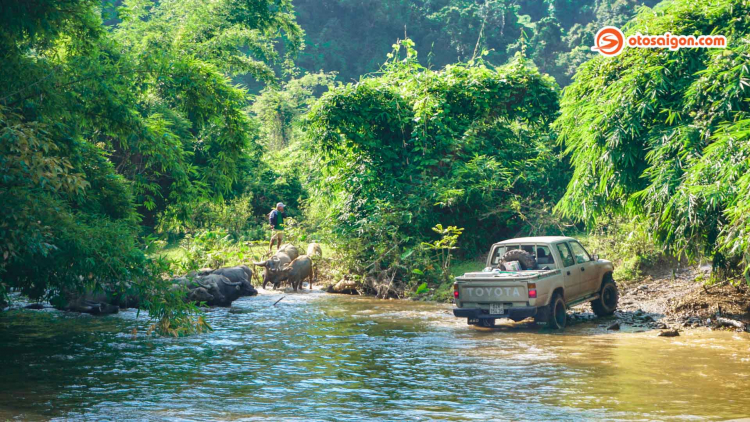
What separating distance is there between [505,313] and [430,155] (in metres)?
10.5

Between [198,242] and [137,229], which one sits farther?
[198,242]

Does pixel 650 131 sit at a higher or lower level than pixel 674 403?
higher

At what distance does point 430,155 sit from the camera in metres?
23.8

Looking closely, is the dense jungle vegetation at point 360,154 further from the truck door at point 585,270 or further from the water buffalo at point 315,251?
the truck door at point 585,270

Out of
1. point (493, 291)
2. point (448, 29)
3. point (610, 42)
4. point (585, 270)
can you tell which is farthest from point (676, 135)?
point (448, 29)

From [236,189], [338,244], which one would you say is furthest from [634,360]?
[236,189]

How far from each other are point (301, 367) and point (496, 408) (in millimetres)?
3795

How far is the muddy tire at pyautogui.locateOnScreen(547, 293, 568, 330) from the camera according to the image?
14407 mm

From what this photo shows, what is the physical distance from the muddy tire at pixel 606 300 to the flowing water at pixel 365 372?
1252 mm

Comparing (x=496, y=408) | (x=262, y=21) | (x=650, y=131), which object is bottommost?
(x=496, y=408)

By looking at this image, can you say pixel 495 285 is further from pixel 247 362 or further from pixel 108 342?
pixel 108 342

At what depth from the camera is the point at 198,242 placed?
2352 centimetres

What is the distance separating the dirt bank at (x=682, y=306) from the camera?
14.5 m

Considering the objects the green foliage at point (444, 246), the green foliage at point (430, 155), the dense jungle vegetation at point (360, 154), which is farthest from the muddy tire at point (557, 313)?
the green foliage at point (430, 155)
